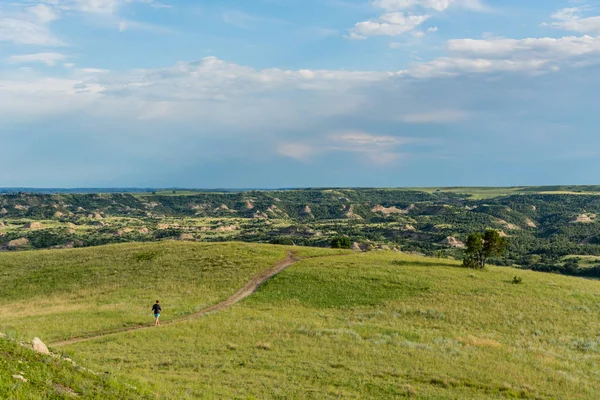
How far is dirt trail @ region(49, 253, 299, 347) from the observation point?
3105 cm

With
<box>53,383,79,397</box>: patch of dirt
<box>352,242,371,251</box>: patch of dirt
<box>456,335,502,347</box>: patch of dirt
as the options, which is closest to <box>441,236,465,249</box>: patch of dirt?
<box>352,242,371,251</box>: patch of dirt

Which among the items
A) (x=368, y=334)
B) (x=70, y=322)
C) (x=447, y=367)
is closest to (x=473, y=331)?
(x=368, y=334)

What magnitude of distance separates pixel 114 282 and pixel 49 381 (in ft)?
139

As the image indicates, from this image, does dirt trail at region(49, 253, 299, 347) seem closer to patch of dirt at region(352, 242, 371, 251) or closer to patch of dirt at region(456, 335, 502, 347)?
patch of dirt at region(456, 335, 502, 347)

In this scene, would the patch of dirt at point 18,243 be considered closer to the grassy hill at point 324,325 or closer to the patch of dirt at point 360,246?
the grassy hill at point 324,325

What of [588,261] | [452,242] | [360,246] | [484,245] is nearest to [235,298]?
[484,245]

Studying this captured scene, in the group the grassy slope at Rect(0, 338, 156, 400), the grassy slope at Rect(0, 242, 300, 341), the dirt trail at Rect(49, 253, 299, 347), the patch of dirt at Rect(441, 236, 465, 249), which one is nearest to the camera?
the grassy slope at Rect(0, 338, 156, 400)

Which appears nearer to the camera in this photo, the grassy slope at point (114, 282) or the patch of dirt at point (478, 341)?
the patch of dirt at point (478, 341)

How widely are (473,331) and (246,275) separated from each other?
28.2 m

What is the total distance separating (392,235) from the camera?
618 feet

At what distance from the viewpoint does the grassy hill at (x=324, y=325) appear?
2052 centimetres

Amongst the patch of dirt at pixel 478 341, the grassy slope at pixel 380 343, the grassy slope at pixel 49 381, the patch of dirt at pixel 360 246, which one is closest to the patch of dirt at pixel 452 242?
the patch of dirt at pixel 360 246

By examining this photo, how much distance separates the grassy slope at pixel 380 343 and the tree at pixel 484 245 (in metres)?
6.55

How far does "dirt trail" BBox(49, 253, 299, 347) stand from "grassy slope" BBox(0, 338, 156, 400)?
14884mm
